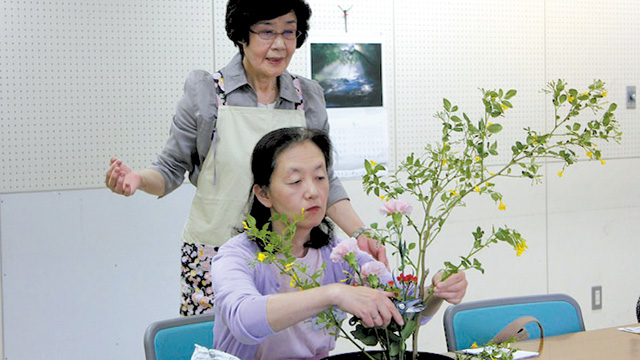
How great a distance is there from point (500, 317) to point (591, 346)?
0.40 metres

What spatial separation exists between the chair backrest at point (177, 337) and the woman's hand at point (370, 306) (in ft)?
2.47

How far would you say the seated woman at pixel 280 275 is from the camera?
4.72ft

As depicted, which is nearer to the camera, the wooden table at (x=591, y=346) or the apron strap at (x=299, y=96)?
the wooden table at (x=591, y=346)

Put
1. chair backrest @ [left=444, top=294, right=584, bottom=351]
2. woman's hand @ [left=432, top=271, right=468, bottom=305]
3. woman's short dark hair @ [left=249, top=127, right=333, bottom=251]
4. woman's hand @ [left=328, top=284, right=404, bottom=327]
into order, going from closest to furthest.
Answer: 1. woman's hand @ [left=328, top=284, right=404, bottom=327]
2. woman's hand @ [left=432, top=271, right=468, bottom=305]
3. woman's short dark hair @ [left=249, top=127, right=333, bottom=251]
4. chair backrest @ [left=444, top=294, right=584, bottom=351]

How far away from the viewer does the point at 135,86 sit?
3.40 metres

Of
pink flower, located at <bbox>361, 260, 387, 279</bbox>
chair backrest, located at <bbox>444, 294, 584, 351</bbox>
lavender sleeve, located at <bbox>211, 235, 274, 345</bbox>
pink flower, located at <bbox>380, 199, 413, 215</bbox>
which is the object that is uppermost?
pink flower, located at <bbox>380, 199, 413, 215</bbox>

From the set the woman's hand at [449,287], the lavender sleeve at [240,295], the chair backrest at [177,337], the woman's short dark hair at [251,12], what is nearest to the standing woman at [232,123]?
the woman's short dark hair at [251,12]

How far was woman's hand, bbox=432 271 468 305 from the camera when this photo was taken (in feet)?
4.61

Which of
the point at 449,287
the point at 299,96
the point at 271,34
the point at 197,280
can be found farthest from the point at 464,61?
the point at 449,287

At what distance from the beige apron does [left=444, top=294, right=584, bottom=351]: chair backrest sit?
0.69 m

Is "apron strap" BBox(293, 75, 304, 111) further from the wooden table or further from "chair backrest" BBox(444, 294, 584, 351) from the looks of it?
the wooden table

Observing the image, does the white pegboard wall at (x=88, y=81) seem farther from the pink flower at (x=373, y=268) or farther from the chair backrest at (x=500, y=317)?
the pink flower at (x=373, y=268)

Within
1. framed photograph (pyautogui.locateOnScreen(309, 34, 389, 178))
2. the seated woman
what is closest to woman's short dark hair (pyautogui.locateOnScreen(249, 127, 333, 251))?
the seated woman

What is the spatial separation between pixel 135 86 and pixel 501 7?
6.31 feet
